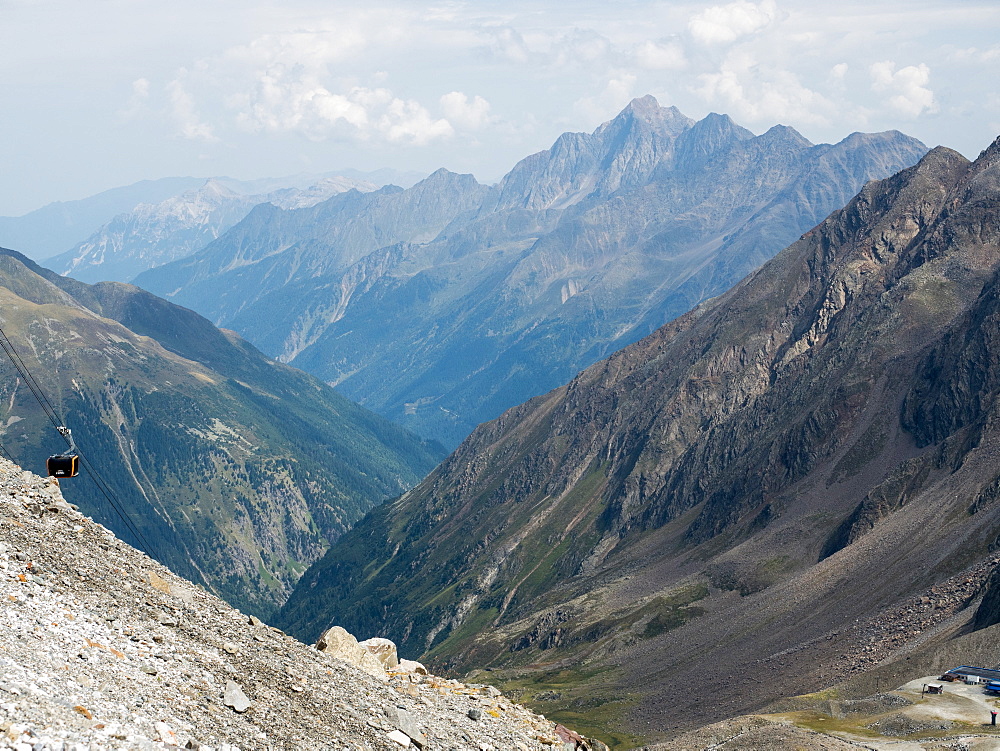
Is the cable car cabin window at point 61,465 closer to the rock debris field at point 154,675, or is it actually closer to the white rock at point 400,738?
the rock debris field at point 154,675

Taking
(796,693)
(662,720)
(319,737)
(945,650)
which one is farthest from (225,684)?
(662,720)

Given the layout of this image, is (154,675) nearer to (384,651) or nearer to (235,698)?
(235,698)

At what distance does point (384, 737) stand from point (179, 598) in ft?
41.9

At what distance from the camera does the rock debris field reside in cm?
3541

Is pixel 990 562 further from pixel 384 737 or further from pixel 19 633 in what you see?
pixel 19 633

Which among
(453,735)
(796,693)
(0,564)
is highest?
(0,564)

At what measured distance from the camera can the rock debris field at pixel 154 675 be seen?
35.4 meters

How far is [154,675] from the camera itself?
40125mm

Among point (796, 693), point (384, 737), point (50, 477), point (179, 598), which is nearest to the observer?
point (384, 737)

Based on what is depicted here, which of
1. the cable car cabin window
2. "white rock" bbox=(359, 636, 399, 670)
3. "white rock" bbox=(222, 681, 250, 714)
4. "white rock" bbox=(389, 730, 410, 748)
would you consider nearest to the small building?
"white rock" bbox=(359, 636, 399, 670)

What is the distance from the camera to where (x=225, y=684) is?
42438mm

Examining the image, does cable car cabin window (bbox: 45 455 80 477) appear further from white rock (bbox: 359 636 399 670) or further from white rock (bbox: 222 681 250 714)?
white rock (bbox: 222 681 250 714)

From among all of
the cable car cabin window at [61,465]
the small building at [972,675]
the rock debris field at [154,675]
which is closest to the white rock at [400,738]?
the rock debris field at [154,675]

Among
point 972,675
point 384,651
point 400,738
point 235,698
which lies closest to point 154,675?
point 235,698
